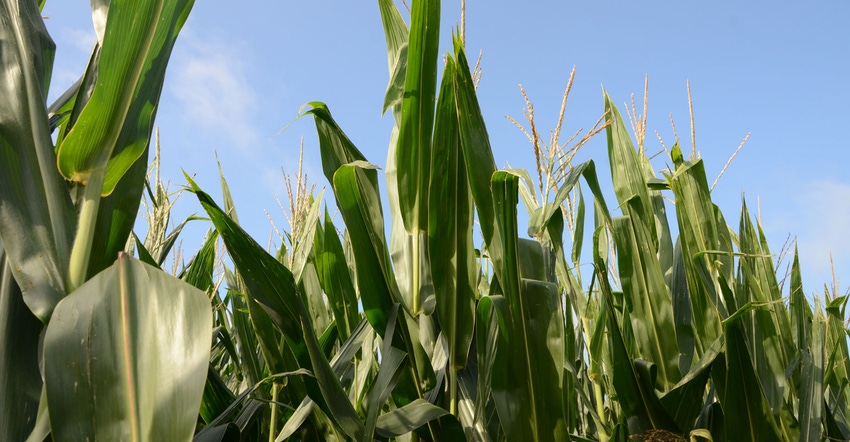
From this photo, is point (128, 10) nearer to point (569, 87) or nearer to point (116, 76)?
point (116, 76)

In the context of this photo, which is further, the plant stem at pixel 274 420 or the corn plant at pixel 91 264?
the plant stem at pixel 274 420

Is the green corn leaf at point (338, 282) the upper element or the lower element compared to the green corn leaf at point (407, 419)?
upper

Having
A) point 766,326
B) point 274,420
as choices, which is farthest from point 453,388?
point 766,326

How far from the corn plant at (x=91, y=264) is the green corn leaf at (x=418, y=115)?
44 cm

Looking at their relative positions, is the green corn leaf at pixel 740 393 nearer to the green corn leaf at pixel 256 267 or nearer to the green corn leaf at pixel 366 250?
the green corn leaf at pixel 366 250

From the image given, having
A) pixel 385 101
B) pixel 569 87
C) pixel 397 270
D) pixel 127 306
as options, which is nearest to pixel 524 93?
pixel 569 87

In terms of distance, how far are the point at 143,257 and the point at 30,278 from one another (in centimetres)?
51

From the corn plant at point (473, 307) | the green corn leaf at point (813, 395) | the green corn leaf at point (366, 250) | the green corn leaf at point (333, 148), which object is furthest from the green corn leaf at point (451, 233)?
the green corn leaf at point (813, 395)

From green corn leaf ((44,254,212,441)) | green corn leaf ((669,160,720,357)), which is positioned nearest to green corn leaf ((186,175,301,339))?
green corn leaf ((44,254,212,441))

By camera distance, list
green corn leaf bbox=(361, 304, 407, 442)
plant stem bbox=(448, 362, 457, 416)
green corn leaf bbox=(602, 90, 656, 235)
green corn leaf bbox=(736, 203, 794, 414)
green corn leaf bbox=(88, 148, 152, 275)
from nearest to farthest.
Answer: green corn leaf bbox=(88, 148, 152, 275) < green corn leaf bbox=(361, 304, 407, 442) < plant stem bbox=(448, 362, 457, 416) < green corn leaf bbox=(736, 203, 794, 414) < green corn leaf bbox=(602, 90, 656, 235)

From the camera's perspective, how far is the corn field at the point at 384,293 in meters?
0.81

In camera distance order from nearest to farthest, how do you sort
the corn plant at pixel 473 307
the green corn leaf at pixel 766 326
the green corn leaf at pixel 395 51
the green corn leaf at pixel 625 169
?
the corn plant at pixel 473 307, the green corn leaf at pixel 395 51, the green corn leaf at pixel 766 326, the green corn leaf at pixel 625 169

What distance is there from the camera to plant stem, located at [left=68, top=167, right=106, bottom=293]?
0.95 metres

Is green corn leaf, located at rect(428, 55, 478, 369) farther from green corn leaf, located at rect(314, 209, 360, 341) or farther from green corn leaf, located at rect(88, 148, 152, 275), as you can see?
green corn leaf, located at rect(88, 148, 152, 275)
